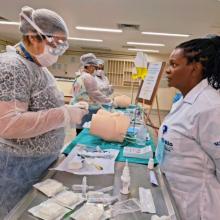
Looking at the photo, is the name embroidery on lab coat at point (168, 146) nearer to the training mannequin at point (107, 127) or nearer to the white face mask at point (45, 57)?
the training mannequin at point (107, 127)

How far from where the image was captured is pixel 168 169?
0.96m

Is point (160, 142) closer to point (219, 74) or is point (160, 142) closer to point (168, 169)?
point (168, 169)

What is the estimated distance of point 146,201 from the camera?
2.48 feet

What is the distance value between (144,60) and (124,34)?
10.5 ft

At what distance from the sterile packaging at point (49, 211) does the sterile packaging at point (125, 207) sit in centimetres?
18

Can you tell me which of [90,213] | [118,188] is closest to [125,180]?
[118,188]

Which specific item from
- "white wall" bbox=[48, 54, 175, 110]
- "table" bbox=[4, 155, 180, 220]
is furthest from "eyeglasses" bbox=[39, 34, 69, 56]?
"white wall" bbox=[48, 54, 175, 110]

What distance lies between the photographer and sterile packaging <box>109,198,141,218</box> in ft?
2.25

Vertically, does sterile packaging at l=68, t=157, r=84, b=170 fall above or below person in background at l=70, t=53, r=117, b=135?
below

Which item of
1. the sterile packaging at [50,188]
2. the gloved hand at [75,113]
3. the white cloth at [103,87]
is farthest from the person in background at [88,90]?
the sterile packaging at [50,188]

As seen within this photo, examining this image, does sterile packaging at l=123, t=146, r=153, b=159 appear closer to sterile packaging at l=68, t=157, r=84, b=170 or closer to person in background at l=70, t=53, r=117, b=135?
sterile packaging at l=68, t=157, r=84, b=170

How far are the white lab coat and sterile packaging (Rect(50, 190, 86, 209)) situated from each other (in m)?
0.51

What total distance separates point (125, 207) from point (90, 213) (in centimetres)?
15

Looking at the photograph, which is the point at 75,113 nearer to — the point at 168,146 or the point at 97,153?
the point at 97,153
